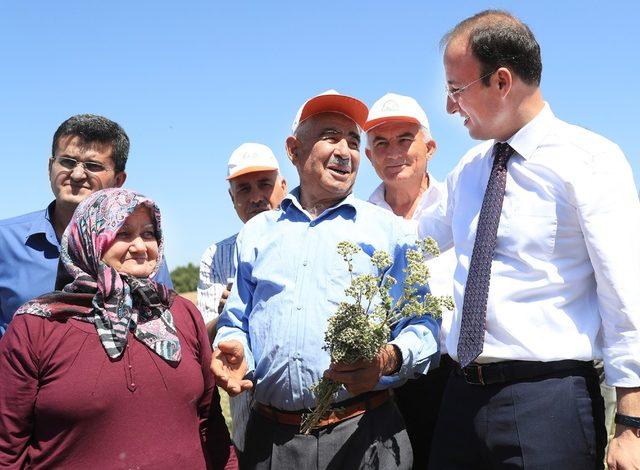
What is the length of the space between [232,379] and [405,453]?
1.06 meters

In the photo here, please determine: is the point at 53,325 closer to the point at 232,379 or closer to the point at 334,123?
the point at 232,379

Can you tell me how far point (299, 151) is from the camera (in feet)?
14.8

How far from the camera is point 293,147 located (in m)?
4.59

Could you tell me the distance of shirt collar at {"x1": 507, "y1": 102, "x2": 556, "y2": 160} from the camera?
3.65m

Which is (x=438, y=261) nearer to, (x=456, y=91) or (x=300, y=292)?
(x=300, y=292)

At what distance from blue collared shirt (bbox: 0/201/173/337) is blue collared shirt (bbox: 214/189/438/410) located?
82 cm

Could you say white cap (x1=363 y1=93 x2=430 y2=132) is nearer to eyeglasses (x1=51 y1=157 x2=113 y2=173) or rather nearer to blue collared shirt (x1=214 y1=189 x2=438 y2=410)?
blue collared shirt (x1=214 y1=189 x2=438 y2=410)

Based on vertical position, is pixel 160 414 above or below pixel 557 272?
below

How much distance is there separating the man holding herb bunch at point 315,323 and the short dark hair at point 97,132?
123 centimetres

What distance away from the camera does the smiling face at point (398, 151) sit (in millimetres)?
5289

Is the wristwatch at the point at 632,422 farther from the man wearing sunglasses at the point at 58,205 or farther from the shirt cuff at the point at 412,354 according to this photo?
the man wearing sunglasses at the point at 58,205

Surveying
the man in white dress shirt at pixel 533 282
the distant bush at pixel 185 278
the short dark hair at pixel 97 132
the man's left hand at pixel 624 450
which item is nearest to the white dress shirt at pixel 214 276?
the short dark hair at pixel 97 132

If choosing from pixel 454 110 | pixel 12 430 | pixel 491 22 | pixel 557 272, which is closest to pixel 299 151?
pixel 454 110

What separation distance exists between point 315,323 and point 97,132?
2.16 meters
